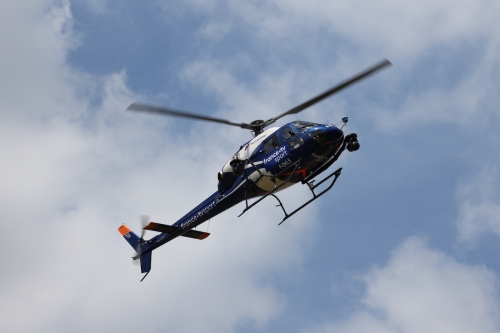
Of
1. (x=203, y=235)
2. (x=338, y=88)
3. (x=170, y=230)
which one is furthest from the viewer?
(x=203, y=235)

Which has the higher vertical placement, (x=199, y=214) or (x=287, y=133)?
(x=199, y=214)

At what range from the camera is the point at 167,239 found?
27.0 meters

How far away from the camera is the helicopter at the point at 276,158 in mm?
22031

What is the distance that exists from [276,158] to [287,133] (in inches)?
38.6

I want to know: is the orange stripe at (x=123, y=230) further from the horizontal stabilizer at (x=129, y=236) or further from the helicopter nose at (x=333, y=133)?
the helicopter nose at (x=333, y=133)

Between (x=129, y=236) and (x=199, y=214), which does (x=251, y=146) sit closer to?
(x=199, y=214)

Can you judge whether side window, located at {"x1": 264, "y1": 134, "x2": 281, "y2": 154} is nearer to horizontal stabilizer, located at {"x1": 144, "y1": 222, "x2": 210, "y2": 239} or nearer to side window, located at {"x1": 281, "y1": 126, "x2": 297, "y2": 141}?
side window, located at {"x1": 281, "y1": 126, "x2": 297, "y2": 141}

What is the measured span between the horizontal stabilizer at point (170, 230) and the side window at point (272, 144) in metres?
5.91

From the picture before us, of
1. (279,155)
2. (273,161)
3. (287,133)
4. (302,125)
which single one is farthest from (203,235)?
(302,125)

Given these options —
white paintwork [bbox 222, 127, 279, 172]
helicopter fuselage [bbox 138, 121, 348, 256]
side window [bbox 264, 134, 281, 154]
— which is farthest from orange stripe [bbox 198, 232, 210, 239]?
side window [bbox 264, 134, 281, 154]

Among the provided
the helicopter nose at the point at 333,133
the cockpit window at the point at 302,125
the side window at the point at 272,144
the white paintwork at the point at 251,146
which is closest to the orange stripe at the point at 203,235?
the white paintwork at the point at 251,146

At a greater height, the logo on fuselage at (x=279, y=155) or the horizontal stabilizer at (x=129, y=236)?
the horizontal stabilizer at (x=129, y=236)

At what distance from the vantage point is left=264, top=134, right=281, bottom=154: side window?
75.1ft

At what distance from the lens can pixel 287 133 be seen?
892 inches
